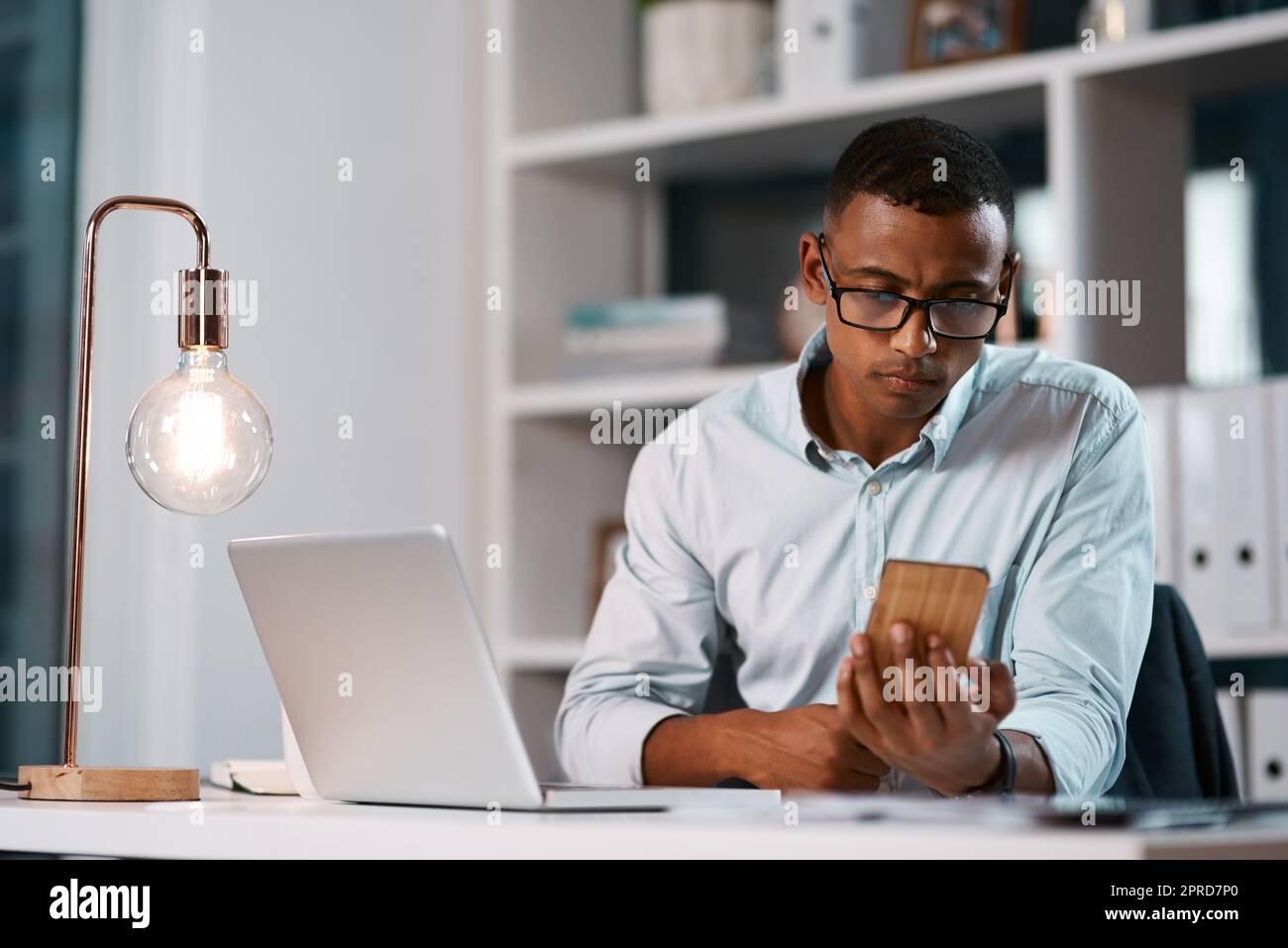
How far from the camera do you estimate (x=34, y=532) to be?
237 cm

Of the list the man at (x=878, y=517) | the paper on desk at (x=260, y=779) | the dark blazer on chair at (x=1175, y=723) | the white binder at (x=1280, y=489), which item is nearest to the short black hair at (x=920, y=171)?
the man at (x=878, y=517)

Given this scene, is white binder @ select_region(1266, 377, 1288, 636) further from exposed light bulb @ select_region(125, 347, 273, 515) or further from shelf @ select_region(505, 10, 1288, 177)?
exposed light bulb @ select_region(125, 347, 273, 515)

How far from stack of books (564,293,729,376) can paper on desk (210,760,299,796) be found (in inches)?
56.9

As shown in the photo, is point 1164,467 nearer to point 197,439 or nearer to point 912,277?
point 912,277

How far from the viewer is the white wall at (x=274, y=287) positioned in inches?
92.4

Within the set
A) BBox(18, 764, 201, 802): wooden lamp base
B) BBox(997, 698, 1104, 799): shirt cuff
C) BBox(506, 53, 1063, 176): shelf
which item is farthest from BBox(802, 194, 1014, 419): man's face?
BBox(506, 53, 1063, 176): shelf

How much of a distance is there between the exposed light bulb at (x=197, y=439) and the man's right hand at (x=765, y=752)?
0.41 meters

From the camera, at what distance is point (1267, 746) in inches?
83.7

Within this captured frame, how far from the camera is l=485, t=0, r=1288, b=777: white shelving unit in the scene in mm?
2344

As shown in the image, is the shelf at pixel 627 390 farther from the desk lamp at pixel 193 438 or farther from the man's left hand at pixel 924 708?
the man's left hand at pixel 924 708

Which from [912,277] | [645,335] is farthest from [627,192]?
[912,277]

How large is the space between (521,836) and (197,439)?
53 cm

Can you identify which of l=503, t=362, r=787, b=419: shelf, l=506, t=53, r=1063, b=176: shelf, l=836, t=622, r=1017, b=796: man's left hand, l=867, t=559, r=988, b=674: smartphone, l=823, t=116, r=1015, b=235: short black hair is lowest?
l=836, t=622, r=1017, b=796: man's left hand

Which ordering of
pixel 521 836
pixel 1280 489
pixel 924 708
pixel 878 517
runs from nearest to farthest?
pixel 521 836, pixel 924 708, pixel 878 517, pixel 1280 489
